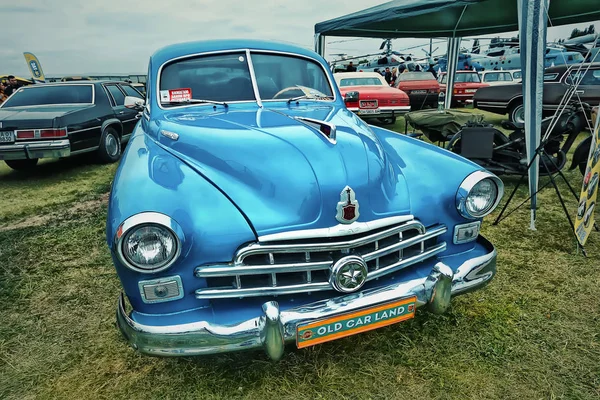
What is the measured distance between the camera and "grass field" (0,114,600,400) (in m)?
2.01

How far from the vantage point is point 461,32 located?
10.6 meters

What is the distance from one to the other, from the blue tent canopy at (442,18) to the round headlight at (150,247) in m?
6.85

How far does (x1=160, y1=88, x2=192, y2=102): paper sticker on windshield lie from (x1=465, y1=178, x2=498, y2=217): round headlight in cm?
211

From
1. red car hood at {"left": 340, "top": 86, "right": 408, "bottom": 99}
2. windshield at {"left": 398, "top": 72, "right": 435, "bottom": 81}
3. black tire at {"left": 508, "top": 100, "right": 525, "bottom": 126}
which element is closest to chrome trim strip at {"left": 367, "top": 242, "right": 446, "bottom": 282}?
red car hood at {"left": 340, "top": 86, "right": 408, "bottom": 99}

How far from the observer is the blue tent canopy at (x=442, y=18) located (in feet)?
24.1

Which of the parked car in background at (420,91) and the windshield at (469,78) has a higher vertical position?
the windshield at (469,78)

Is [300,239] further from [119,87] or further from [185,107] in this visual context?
[119,87]

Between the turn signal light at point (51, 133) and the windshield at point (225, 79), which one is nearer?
the windshield at point (225, 79)

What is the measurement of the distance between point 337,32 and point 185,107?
7.15 metres

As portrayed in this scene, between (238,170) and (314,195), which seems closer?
(314,195)

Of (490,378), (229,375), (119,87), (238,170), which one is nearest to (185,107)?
(238,170)

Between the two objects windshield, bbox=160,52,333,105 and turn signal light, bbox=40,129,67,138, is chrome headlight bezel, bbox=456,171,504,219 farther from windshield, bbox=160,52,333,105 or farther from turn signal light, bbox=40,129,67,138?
turn signal light, bbox=40,129,67,138

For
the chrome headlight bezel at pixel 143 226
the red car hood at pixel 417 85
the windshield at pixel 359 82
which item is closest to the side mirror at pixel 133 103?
the chrome headlight bezel at pixel 143 226

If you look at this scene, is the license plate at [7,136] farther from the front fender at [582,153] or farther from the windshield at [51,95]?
the front fender at [582,153]
